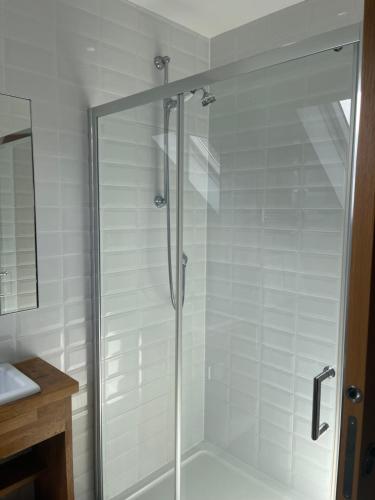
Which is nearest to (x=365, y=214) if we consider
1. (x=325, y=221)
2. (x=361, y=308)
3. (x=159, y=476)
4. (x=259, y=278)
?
(x=361, y=308)

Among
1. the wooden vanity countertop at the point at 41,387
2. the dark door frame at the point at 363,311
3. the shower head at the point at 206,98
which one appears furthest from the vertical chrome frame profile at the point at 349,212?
the wooden vanity countertop at the point at 41,387

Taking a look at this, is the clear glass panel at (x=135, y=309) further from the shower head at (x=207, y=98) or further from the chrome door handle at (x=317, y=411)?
the chrome door handle at (x=317, y=411)

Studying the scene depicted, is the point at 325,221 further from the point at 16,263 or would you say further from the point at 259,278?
the point at 16,263

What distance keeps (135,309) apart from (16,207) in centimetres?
77

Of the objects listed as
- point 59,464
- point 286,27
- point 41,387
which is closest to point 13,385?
point 41,387

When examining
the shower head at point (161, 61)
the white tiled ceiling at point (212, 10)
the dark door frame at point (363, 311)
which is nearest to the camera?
the dark door frame at point (363, 311)

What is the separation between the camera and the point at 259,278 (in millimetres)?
1943

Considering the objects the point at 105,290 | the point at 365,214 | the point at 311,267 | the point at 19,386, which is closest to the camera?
the point at 365,214

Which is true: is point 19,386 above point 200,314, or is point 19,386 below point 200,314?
Result: below

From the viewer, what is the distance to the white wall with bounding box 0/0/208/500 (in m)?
1.76

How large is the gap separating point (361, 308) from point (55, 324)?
4.78 ft

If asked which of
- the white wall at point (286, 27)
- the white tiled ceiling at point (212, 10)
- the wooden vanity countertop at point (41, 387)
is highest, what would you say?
the white tiled ceiling at point (212, 10)

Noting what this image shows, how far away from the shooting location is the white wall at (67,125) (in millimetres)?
1759

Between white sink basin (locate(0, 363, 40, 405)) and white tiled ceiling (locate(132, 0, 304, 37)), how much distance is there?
1.85m
